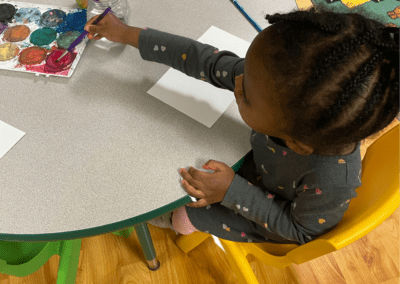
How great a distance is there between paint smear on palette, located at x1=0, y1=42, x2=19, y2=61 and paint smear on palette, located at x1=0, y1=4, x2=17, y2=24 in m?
0.08

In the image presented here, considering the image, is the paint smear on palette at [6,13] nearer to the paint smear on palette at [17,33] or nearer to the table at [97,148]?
the paint smear on palette at [17,33]

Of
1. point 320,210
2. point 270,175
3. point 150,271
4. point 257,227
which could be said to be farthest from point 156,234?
point 320,210

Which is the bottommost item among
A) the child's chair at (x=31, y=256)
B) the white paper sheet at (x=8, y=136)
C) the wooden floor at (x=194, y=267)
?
the wooden floor at (x=194, y=267)

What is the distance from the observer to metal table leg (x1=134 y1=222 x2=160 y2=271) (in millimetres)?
874

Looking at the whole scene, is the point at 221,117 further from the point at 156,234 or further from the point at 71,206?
the point at 156,234

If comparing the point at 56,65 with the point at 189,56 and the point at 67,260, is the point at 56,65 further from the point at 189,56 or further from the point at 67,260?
the point at 67,260

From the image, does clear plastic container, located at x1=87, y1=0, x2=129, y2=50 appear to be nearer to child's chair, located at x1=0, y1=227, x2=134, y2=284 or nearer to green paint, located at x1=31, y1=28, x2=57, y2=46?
green paint, located at x1=31, y1=28, x2=57, y2=46

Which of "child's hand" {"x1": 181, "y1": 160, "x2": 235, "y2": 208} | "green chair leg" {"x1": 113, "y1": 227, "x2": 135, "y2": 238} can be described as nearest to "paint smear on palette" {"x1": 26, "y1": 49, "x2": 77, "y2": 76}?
"child's hand" {"x1": 181, "y1": 160, "x2": 235, "y2": 208}

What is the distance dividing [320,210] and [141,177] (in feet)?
1.07

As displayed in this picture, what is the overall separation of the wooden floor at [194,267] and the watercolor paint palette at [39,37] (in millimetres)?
720

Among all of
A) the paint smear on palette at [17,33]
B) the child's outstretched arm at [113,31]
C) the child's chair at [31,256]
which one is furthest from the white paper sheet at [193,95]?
the child's chair at [31,256]

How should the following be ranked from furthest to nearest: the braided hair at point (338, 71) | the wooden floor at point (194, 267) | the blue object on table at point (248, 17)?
1. the wooden floor at point (194, 267)
2. the blue object on table at point (248, 17)
3. the braided hair at point (338, 71)

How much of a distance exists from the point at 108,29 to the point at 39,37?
161 millimetres

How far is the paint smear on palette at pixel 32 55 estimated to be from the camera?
674mm
